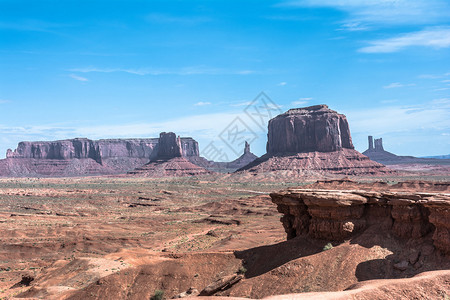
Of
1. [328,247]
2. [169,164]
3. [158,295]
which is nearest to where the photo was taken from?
[158,295]

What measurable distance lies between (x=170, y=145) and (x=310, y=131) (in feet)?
231

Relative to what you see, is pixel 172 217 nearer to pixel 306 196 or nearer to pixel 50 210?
pixel 50 210

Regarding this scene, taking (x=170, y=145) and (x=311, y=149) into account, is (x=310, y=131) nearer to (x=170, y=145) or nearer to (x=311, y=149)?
(x=311, y=149)

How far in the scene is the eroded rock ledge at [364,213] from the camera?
17094mm

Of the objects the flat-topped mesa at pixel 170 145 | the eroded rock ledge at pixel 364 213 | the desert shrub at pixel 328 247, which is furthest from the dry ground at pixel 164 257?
the flat-topped mesa at pixel 170 145

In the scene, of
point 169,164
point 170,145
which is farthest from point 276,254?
point 170,145

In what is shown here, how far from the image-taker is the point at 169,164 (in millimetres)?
179375

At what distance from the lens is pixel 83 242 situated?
1464 inches

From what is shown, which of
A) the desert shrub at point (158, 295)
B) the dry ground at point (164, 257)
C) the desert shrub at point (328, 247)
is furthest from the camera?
the desert shrub at point (328, 247)

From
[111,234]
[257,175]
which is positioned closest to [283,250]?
[111,234]

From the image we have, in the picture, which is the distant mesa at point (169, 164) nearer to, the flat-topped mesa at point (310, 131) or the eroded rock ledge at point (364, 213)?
the flat-topped mesa at point (310, 131)

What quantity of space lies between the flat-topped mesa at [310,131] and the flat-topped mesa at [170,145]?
50.2 metres

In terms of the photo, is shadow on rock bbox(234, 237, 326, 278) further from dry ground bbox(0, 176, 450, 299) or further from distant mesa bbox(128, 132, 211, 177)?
distant mesa bbox(128, 132, 211, 177)

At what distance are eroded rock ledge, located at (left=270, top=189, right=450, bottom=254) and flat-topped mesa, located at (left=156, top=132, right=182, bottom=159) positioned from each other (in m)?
165
